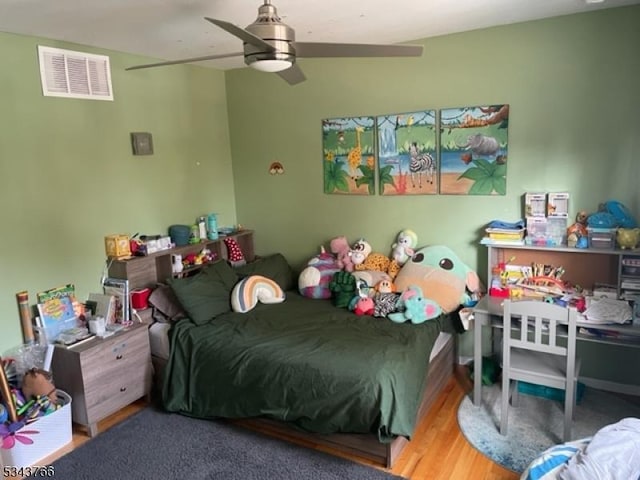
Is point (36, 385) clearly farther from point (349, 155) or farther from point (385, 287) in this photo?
point (349, 155)

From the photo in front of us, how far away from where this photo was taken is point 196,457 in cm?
258

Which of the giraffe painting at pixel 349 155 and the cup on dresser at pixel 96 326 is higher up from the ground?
the giraffe painting at pixel 349 155

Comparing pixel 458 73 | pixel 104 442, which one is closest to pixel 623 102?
pixel 458 73

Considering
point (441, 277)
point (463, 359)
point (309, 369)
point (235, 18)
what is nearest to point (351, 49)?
point (235, 18)

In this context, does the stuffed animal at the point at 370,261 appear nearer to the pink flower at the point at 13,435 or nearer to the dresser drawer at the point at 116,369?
the dresser drawer at the point at 116,369

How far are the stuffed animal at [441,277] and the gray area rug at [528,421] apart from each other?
0.66 meters

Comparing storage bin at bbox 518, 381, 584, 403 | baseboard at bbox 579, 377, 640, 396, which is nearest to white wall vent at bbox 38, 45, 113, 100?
storage bin at bbox 518, 381, 584, 403

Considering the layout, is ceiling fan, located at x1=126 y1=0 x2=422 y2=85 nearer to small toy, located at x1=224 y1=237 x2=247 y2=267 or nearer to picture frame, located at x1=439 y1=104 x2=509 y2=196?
picture frame, located at x1=439 y1=104 x2=509 y2=196

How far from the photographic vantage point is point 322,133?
3.88 meters

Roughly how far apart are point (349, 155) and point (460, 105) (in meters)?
0.93

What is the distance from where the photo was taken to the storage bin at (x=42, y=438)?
8.24 ft

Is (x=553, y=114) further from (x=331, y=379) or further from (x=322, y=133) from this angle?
(x=331, y=379)

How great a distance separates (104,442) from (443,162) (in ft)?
9.40

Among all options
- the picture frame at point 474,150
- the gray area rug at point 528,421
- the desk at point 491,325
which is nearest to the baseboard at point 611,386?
the gray area rug at point 528,421
